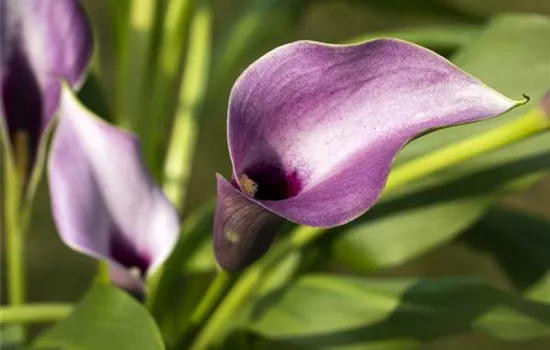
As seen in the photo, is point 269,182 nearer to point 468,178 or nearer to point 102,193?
point 102,193

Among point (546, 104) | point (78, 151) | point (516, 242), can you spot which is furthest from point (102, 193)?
point (516, 242)

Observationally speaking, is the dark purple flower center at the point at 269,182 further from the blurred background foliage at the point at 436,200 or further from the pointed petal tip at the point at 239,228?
the blurred background foliage at the point at 436,200

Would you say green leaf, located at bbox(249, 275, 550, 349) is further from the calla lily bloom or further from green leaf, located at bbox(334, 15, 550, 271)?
the calla lily bloom

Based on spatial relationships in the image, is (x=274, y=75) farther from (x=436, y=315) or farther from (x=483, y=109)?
(x=436, y=315)

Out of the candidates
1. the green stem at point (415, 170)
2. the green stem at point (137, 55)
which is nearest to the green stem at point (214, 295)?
the green stem at point (415, 170)

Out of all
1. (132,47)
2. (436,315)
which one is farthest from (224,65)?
(436,315)
